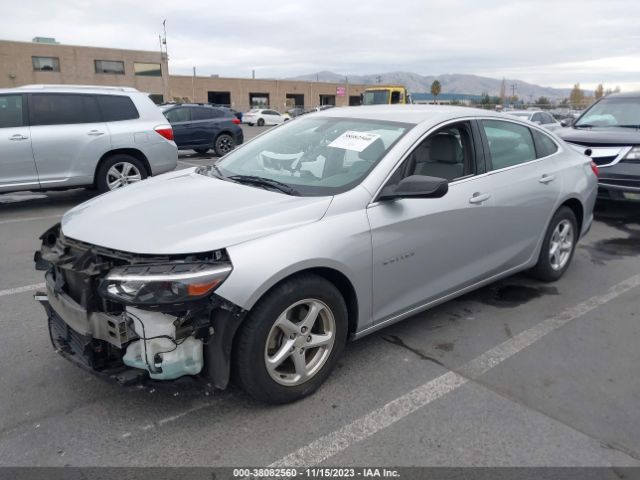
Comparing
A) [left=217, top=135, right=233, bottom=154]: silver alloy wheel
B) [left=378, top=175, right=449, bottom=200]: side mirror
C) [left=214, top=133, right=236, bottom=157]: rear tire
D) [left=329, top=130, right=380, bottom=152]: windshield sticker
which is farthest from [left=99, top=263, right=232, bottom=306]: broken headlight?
[left=217, top=135, right=233, bottom=154]: silver alloy wheel

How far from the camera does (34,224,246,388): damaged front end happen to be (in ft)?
8.04

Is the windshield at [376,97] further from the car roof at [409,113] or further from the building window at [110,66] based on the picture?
the building window at [110,66]

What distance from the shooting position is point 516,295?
464 cm

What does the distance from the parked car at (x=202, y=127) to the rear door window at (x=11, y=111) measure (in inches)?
288

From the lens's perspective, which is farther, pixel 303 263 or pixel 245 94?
pixel 245 94

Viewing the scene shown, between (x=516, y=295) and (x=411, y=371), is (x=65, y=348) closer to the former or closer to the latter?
(x=411, y=371)

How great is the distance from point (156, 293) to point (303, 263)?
751mm

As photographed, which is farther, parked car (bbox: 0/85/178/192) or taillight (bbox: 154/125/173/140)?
taillight (bbox: 154/125/173/140)

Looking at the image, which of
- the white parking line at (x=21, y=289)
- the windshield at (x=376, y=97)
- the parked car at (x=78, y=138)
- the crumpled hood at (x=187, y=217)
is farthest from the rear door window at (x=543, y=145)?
the windshield at (x=376, y=97)

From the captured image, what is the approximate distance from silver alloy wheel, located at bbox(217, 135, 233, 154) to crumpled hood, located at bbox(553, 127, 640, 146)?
995 centimetres

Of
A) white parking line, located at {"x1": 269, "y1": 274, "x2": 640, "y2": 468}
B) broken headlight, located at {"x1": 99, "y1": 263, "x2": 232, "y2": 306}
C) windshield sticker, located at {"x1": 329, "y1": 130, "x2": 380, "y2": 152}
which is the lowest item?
white parking line, located at {"x1": 269, "y1": 274, "x2": 640, "y2": 468}

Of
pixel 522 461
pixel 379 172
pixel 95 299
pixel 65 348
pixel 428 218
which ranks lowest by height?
pixel 522 461

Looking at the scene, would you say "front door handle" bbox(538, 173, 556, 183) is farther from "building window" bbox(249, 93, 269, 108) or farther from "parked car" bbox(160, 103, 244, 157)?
"building window" bbox(249, 93, 269, 108)

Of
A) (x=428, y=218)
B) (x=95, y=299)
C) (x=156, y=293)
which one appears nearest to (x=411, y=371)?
(x=428, y=218)
